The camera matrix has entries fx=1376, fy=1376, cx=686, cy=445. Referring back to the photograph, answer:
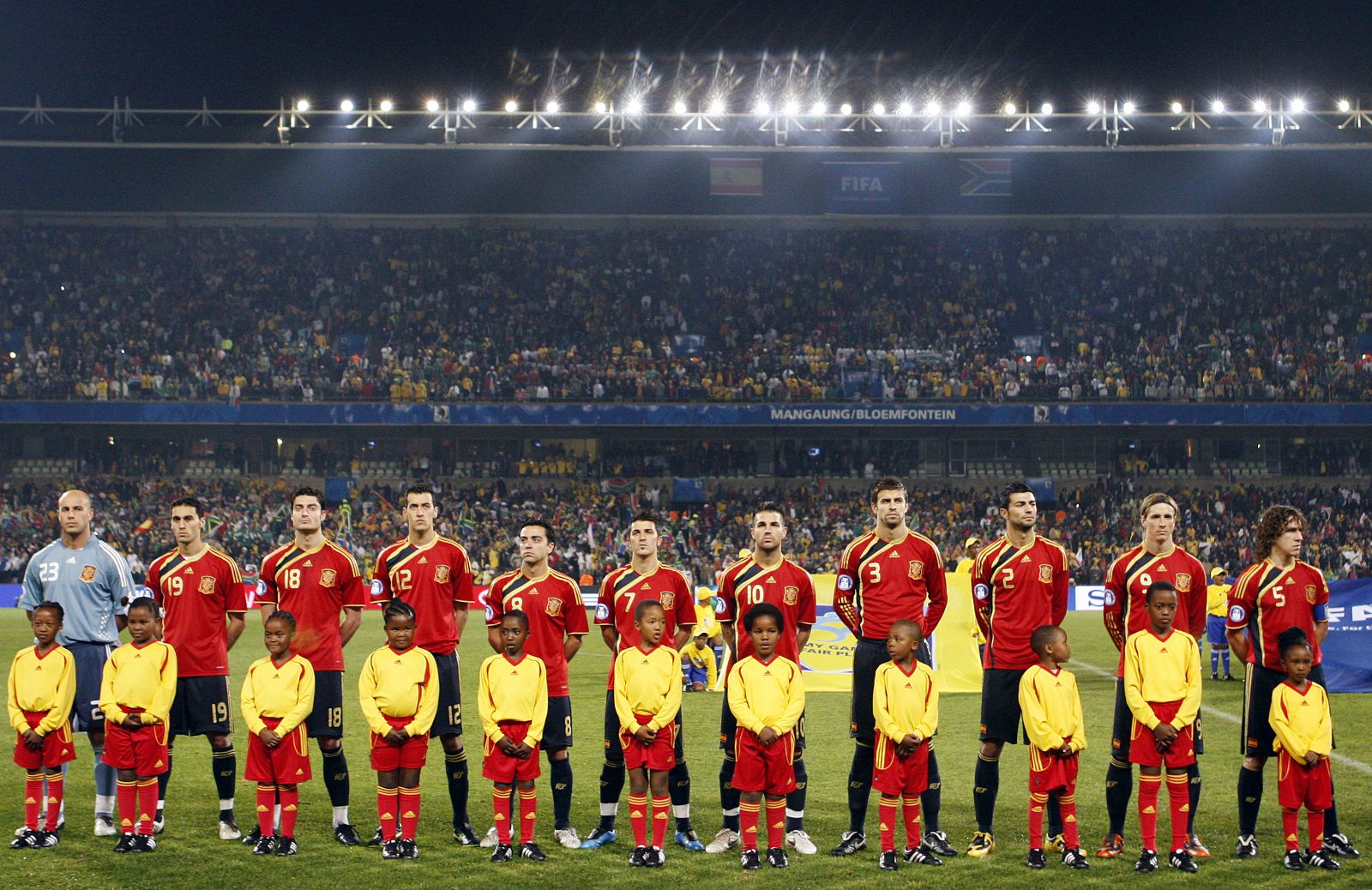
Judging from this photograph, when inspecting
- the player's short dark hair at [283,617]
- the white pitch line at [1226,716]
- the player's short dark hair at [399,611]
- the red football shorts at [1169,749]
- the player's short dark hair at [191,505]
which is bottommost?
the white pitch line at [1226,716]

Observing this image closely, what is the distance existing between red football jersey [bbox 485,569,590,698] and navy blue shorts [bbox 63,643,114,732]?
105 inches

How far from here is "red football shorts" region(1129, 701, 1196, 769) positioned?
27.1 ft

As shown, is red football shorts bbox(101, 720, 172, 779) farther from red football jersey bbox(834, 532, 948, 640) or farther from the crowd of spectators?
the crowd of spectators

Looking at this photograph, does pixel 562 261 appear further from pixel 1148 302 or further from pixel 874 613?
pixel 874 613

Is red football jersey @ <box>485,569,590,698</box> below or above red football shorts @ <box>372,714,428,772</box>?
above

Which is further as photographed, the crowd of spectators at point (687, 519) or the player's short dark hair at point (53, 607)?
the crowd of spectators at point (687, 519)

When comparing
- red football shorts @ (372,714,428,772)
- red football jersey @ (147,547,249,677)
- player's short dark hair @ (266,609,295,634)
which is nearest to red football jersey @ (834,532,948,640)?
red football shorts @ (372,714,428,772)

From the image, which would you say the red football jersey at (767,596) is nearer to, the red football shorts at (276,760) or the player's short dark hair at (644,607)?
the player's short dark hair at (644,607)

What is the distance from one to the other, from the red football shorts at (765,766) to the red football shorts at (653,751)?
19.3 inches

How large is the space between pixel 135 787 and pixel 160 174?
137 ft

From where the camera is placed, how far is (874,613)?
8.92 m

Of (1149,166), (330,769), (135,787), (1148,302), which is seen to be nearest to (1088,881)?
(330,769)

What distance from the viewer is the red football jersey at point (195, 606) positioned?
902 centimetres

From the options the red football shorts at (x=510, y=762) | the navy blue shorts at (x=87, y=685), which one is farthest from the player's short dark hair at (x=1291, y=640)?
the navy blue shorts at (x=87, y=685)
